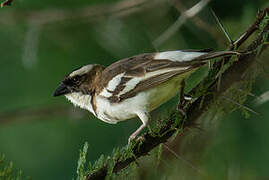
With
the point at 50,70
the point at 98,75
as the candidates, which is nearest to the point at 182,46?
the point at 98,75

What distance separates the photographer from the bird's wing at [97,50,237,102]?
3.32m

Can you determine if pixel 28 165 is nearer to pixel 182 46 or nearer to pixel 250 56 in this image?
pixel 182 46

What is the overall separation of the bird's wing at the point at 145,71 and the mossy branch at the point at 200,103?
0.19 m

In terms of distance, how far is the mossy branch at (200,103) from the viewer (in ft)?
9.23

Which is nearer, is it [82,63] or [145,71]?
[145,71]

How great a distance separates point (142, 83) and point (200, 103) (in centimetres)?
82

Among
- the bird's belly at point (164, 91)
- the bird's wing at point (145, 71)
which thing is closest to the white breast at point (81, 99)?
the bird's wing at point (145, 71)

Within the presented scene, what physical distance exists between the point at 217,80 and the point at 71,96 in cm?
217

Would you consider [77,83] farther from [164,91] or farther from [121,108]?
[164,91]

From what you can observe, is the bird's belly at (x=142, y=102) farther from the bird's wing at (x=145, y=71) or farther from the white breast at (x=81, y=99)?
the white breast at (x=81, y=99)

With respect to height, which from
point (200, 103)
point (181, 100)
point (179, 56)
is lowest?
point (181, 100)

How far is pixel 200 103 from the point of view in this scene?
9.75 ft

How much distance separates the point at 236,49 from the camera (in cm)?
299

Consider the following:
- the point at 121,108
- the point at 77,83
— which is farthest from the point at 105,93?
the point at 77,83
